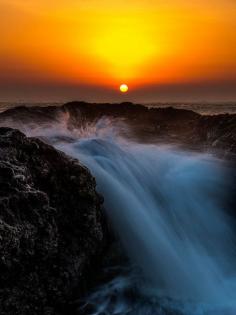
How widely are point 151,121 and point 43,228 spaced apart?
35.8 feet

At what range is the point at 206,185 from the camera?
30.7 ft

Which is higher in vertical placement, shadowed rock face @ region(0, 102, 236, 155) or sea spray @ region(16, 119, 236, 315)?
shadowed rock face @ region(0, 102, 236, 155)

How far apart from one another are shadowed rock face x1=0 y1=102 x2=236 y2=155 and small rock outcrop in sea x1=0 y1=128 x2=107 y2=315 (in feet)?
19.8

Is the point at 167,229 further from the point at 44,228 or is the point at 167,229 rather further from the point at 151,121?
the point at 151,121

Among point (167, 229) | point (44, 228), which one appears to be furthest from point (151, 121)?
point (44, 228)

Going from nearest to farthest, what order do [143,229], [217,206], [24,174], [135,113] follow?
[24,174] → [143,229] → [217,206] → [135,113]

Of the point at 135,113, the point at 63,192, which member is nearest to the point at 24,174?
the point at 63,192

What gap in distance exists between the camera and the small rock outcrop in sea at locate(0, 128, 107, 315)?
4.90 metres

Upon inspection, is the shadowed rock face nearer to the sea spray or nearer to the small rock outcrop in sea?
the sea spray

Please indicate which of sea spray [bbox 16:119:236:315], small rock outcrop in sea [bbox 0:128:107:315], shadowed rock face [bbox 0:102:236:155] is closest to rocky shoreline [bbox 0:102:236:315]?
small rock outcrop in sea [bbox 0:128:107:315]

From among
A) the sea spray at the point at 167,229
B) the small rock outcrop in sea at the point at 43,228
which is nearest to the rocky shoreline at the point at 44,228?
the small rock outcrop in sea at the point at 43,228

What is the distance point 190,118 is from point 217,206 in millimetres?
7093

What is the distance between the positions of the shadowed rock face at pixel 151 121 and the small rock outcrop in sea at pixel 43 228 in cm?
602

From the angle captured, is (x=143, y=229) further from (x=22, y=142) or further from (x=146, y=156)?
(x=146, y=156)
